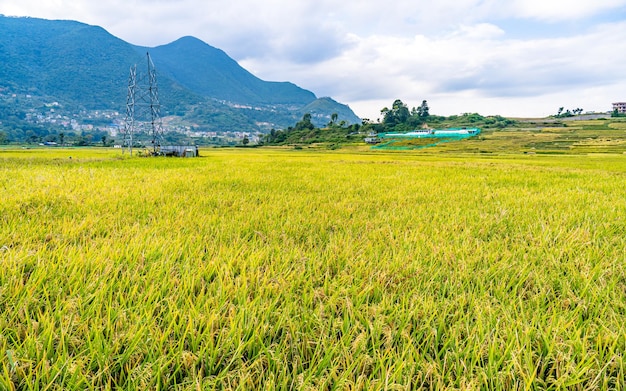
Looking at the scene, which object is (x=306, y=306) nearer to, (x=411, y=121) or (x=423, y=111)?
(x=411, y=121)

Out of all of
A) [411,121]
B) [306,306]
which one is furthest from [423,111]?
[306,306]

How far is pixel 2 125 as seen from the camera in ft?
449

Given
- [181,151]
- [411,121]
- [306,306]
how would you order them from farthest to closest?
[411,121] < [181,151] < [306,306]

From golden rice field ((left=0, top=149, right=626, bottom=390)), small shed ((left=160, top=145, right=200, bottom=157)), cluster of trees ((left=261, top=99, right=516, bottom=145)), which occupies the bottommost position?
golden rice field ((left=0, top=149, right=626, bottom=390))

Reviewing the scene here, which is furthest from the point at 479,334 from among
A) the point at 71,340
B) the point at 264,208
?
the point at 264,208

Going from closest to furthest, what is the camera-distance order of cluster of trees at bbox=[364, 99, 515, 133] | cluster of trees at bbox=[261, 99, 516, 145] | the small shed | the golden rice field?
the golden rice field, the small shed, cluster of trees at bbox=[261, 99, 516, 145], cluster of trees at bbox=[364, 99, 515, 133]

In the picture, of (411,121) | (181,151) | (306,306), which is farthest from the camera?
(411,121)

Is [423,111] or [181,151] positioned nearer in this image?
[181,151]

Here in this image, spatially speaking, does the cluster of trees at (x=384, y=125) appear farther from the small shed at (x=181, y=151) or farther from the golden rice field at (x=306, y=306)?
the golden rice field at (x=306, y=306)

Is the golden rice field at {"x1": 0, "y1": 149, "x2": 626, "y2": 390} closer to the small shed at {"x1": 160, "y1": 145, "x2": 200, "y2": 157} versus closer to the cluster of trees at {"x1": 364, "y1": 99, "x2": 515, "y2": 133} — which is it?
the small shed at {"x1": 160, "y1": 145, "x2": 200, "y2": 157}

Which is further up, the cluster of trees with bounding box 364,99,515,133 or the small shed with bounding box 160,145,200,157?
the cluster of trees with bounding box 364,99,515,133

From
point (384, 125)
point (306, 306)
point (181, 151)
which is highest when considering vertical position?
point (384, 125)

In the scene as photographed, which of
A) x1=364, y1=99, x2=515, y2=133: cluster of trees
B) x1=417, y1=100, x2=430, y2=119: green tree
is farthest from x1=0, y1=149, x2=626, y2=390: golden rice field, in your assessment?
x1=417, y1=100, x2=430, y2=119: green tree

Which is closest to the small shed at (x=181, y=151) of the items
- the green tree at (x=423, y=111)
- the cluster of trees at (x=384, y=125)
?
the cluster of trees at (x=384, y=125)
